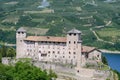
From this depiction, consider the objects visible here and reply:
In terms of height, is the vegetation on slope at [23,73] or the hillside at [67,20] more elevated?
the hillside at [67,20]

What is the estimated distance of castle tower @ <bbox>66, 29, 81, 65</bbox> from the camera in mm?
56625

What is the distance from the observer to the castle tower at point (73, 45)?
5662cm

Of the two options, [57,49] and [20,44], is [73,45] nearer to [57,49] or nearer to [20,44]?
[57,49]

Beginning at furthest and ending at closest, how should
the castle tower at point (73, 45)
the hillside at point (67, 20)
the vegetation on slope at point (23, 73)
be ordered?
the hillside at point (67, 20), the castle tower at point (73, 45), the vegetation on slope at point (23, 73)

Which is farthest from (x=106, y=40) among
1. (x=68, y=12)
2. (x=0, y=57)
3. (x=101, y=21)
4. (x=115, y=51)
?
(x=0, y=57)

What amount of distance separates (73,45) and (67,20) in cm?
10297

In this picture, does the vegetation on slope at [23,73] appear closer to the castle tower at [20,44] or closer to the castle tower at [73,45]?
the castle tower at [20,44]

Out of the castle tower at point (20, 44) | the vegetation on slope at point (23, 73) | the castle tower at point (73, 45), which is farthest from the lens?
the castle tower at point (20, 44)

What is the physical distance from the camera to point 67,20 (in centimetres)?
15950

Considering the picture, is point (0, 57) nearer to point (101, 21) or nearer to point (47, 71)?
point (47, 71)

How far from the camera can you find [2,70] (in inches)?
2157

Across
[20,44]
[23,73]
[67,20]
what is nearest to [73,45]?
[23,73]

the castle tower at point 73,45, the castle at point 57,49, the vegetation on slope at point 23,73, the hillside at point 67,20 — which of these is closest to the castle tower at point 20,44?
the castle at point 57,49

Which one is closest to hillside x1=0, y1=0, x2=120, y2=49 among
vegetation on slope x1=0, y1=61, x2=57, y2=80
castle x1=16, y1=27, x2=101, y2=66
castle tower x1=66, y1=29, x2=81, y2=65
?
castle x1=16, y1=27, x2=101, y2=66
